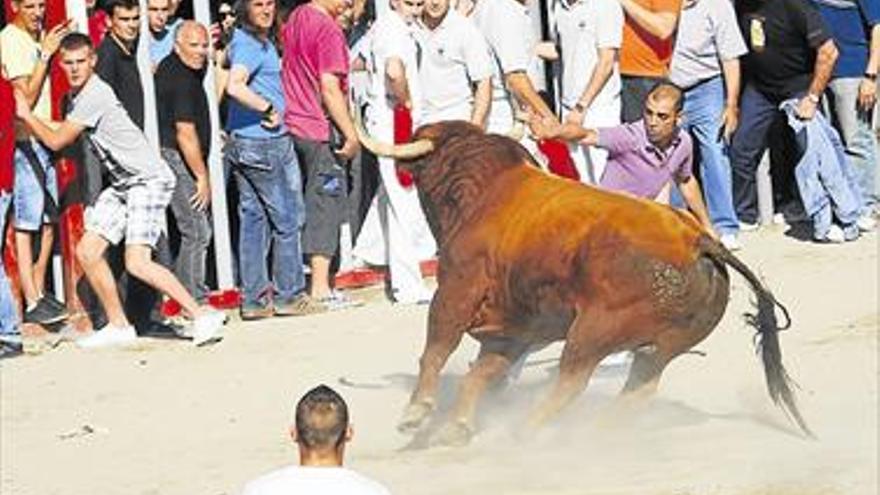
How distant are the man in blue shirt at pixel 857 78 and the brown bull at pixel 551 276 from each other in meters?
4.19

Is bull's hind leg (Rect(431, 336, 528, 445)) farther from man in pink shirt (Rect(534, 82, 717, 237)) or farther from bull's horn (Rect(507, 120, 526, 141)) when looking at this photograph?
man in pink shirt (Rect(534, 82, 717, 237))

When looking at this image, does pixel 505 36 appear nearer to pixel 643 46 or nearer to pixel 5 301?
pixel 643 46

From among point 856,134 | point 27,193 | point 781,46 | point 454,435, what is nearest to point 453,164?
point 454,435

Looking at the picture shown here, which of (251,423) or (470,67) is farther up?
(470,67)

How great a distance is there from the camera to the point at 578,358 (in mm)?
10547

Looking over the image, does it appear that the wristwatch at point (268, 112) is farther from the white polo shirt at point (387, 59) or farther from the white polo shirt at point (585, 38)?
the white polo shirt at point (585, 38)

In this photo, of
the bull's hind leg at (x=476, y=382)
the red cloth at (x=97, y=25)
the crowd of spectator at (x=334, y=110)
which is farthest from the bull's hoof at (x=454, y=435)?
the red cloth at (x=97, y=25)

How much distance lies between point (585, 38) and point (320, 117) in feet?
4.97

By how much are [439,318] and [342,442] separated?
373 cm

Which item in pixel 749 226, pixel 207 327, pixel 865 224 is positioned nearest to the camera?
pixel 207 327

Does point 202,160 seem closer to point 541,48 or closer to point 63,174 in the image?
point 63,174

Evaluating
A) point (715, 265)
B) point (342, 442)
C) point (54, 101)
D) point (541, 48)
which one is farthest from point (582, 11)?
point (342, 442)

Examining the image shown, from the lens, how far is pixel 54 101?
1366 cm

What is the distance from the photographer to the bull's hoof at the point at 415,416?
35.3 feet
